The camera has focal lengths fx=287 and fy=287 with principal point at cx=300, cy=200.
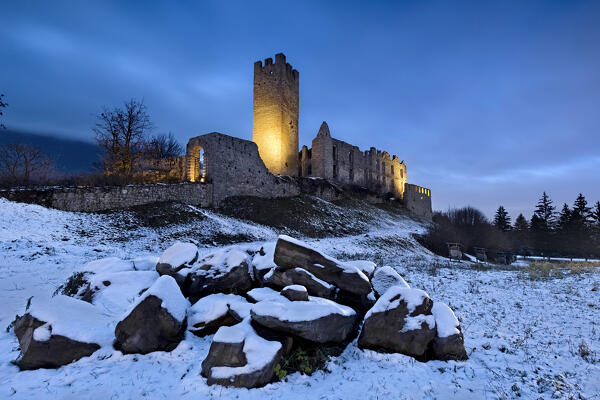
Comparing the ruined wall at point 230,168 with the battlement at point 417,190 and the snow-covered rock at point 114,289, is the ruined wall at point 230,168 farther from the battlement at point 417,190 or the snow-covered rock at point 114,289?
the battlement at point 417,190

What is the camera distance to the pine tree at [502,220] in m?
64.6

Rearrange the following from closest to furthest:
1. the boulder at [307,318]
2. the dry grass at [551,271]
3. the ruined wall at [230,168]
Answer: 1. the boulder at [307,318]
2. the dry grass at [551,271]
3. the ruined wall at [230,168]

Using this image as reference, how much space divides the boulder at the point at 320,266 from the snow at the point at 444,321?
4.94 feet

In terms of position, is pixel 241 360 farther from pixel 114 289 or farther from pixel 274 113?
pixel 274 113

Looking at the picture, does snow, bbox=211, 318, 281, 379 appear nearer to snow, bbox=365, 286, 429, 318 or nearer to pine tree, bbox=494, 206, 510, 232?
snow, bbox=365, 286, 429, 318

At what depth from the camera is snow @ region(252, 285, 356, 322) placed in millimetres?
5203

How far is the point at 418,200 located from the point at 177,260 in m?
57.1

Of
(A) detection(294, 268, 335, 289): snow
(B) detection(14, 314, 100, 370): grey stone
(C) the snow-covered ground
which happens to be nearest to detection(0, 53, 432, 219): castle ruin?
(C) the snow-covered ground

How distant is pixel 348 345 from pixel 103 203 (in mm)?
17972

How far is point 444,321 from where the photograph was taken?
5.89 metres

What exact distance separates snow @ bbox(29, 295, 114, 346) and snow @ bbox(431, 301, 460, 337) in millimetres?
6281

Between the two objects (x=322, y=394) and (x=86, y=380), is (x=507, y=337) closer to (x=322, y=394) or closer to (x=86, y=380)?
(x=322, y=394)

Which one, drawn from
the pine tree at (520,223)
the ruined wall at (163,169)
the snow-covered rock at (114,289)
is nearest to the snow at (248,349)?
the snow-covered rock at (114,289)

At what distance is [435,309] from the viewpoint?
6.29 metres
